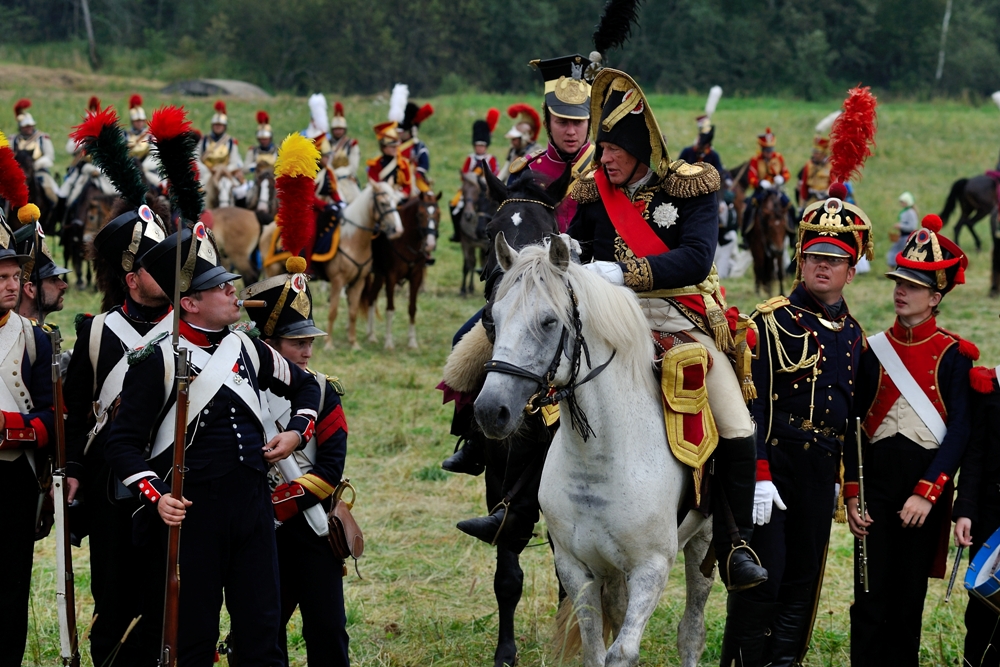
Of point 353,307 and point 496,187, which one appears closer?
point 496,187

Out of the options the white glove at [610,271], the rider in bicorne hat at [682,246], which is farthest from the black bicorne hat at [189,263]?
the rider in bicorne hat at [682,246]

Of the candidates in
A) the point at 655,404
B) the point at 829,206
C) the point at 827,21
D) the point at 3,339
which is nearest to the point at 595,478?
the point at 655,404

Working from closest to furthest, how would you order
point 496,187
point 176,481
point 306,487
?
point 176,481, point 306,487, point 496,187

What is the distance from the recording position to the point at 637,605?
4.16 meters

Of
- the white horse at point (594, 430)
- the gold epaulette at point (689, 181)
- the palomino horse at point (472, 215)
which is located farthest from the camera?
the palomino horse at point (472, 215)

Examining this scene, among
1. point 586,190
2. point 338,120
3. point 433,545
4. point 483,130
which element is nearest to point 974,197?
point 483,130

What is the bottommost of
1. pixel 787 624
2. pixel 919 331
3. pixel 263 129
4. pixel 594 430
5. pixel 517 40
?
pixel 787 624

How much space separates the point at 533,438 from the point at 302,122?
27.9 metres

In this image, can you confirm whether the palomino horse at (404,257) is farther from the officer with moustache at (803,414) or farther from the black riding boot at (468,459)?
the officer with moustache at (803,414)

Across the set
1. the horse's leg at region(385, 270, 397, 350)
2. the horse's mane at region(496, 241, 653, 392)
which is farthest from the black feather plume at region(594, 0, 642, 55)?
the horse's leg at region(385, 270, 397, 350)

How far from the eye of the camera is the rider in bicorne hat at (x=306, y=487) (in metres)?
4.39

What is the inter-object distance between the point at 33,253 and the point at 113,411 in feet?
3.60

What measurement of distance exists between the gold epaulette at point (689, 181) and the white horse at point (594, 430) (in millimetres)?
615

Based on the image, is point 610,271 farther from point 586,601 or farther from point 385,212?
point 385,212
